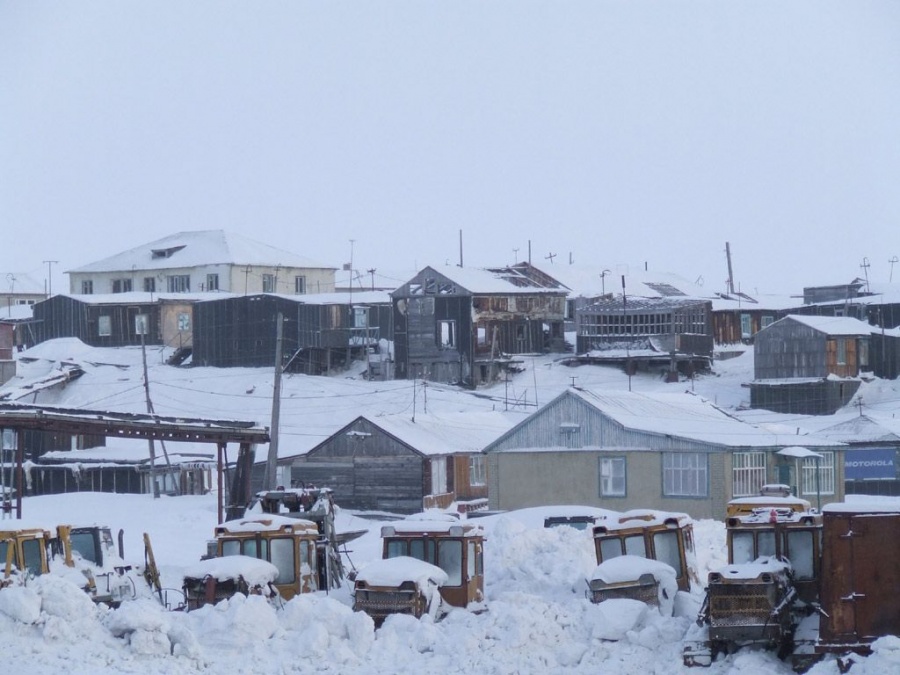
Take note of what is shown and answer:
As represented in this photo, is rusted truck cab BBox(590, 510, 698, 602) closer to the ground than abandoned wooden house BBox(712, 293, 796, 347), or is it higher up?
closer to the ground

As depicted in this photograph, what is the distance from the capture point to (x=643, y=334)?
6725 cm

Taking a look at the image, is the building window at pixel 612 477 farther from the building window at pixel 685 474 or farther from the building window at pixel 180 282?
the building window at pixel 180 282

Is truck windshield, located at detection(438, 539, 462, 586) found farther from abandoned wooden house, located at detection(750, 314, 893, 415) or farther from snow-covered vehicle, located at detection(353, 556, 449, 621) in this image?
abandoned wooden house, located at detection(750, 314, 893, 415)

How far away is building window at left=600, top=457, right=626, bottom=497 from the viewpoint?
37.3 meters

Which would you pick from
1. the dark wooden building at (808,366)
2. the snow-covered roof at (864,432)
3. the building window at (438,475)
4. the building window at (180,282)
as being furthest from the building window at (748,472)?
the building window at (180,282)

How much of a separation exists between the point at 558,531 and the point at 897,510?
9.72 meters

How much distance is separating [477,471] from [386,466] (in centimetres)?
473

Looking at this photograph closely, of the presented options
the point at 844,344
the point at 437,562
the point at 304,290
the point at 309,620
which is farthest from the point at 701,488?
the point at 304,290

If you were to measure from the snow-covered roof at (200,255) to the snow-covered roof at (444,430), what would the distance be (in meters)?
32.1

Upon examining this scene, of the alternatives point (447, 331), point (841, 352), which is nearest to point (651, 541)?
point (841, 352)

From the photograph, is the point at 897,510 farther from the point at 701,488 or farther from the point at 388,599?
the point at 701,488

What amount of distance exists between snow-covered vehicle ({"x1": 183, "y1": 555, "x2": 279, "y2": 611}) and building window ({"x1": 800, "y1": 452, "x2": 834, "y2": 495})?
20.1 m

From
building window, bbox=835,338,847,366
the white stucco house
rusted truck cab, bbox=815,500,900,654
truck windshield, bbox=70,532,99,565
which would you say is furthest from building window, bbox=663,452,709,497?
the white stucco house

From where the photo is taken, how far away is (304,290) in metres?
82.8
